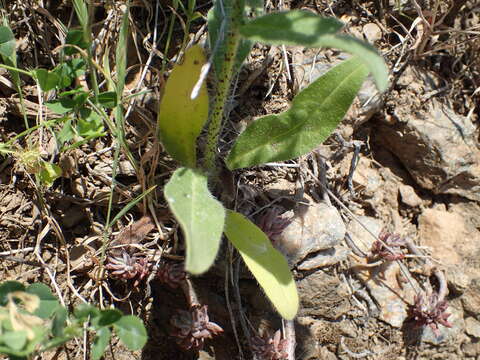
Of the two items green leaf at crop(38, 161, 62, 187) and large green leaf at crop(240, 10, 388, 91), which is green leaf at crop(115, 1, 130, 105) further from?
large green leaf at crop(240, 10, 388, 91)

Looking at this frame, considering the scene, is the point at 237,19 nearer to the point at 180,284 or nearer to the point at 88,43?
the point at 88,43

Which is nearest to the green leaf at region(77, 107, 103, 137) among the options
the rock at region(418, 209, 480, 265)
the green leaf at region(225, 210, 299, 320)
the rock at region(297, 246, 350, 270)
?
the green leaf at region(225, 210, 299, 320)

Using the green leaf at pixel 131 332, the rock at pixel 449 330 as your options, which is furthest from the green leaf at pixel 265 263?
the rock at pixel 449 330

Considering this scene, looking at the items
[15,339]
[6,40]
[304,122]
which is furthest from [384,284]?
[6,40]

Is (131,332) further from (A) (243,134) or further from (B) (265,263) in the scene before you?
(A) (243,134)

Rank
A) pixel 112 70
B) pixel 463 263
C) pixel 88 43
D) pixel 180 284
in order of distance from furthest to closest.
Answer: pixel 463 263, pixel 112 70, pixel 180 284, pixel 88 43

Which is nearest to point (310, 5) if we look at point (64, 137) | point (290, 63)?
point (290, 63)

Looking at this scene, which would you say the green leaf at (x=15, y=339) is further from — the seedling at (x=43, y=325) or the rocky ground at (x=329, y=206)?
the rocky ground at (x=329, y=206)
